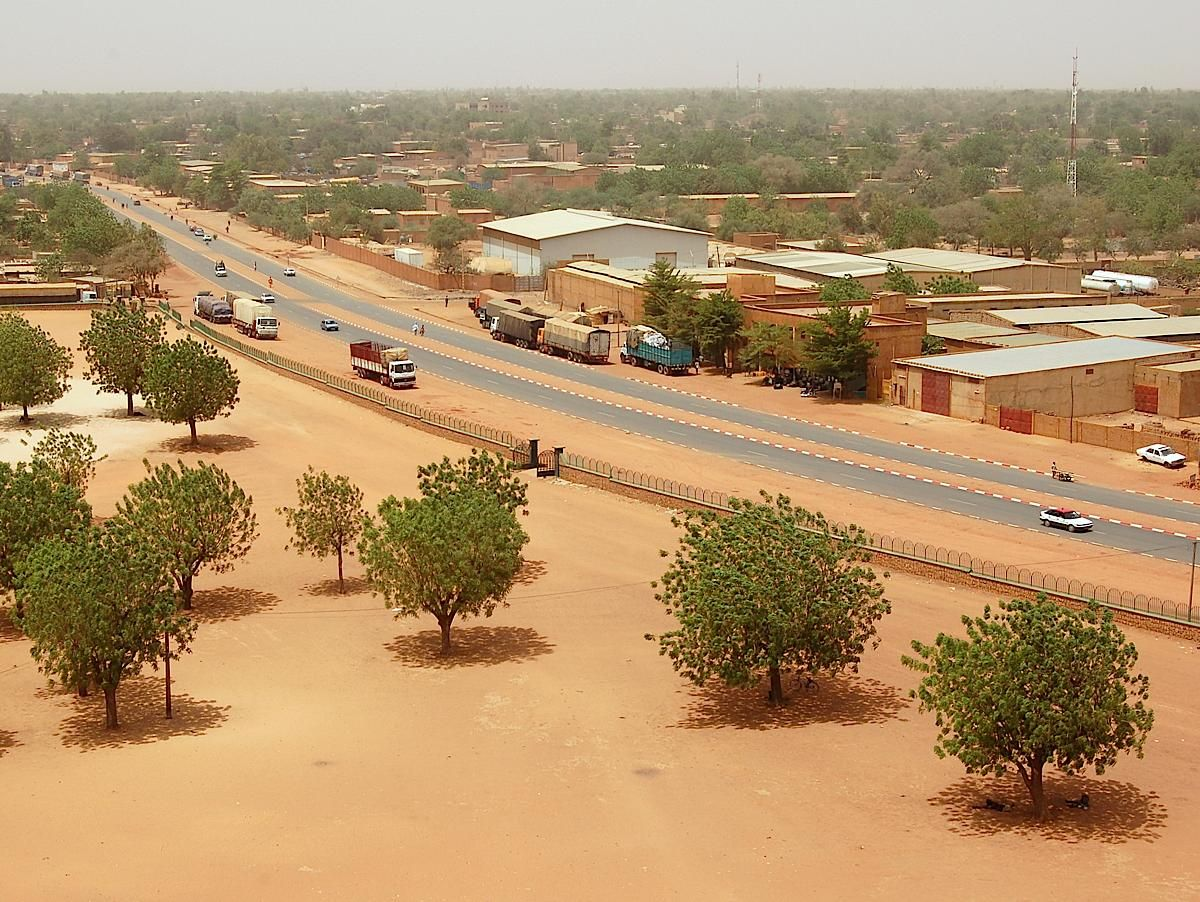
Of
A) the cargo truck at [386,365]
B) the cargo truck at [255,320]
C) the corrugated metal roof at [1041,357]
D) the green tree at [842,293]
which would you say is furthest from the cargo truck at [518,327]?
the corrugated metal roof at [1041,357]

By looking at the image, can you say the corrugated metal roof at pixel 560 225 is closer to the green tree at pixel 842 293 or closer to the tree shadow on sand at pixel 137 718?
the green tree at pixel 842 293

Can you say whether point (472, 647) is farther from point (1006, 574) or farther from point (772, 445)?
point (772, 445)

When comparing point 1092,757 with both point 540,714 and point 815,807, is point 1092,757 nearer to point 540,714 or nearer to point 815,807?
point 815,807

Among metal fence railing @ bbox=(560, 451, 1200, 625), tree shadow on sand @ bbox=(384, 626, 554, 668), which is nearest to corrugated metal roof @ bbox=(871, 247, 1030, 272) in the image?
metal fence railing @ bbox=(560, 451, 1200, 625)

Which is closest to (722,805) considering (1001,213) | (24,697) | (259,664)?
(259,664)

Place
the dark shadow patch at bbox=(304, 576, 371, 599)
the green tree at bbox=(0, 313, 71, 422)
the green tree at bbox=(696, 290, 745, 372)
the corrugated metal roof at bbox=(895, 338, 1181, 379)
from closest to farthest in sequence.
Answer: the dark shadow patch at bbox=(304, 576, 371, 599), the green tree at bbox=(0, 313, 71, 422), the corrugated metal roof at bbox=(895, 338, 1181, 379), the green tree at bbox=(696, 290, 745, 372)

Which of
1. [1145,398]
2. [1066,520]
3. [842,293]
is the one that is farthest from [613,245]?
[1066,520]

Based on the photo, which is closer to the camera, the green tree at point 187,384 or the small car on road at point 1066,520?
the small car on road at point 1066,520

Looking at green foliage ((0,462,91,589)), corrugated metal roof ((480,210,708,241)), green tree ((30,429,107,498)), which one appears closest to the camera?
green foliage ((0,462,91,589))

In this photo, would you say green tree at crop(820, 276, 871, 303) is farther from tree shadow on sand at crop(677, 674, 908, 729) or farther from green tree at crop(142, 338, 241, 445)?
tree shadow on sand at crop(677, 674, 908, 729)
